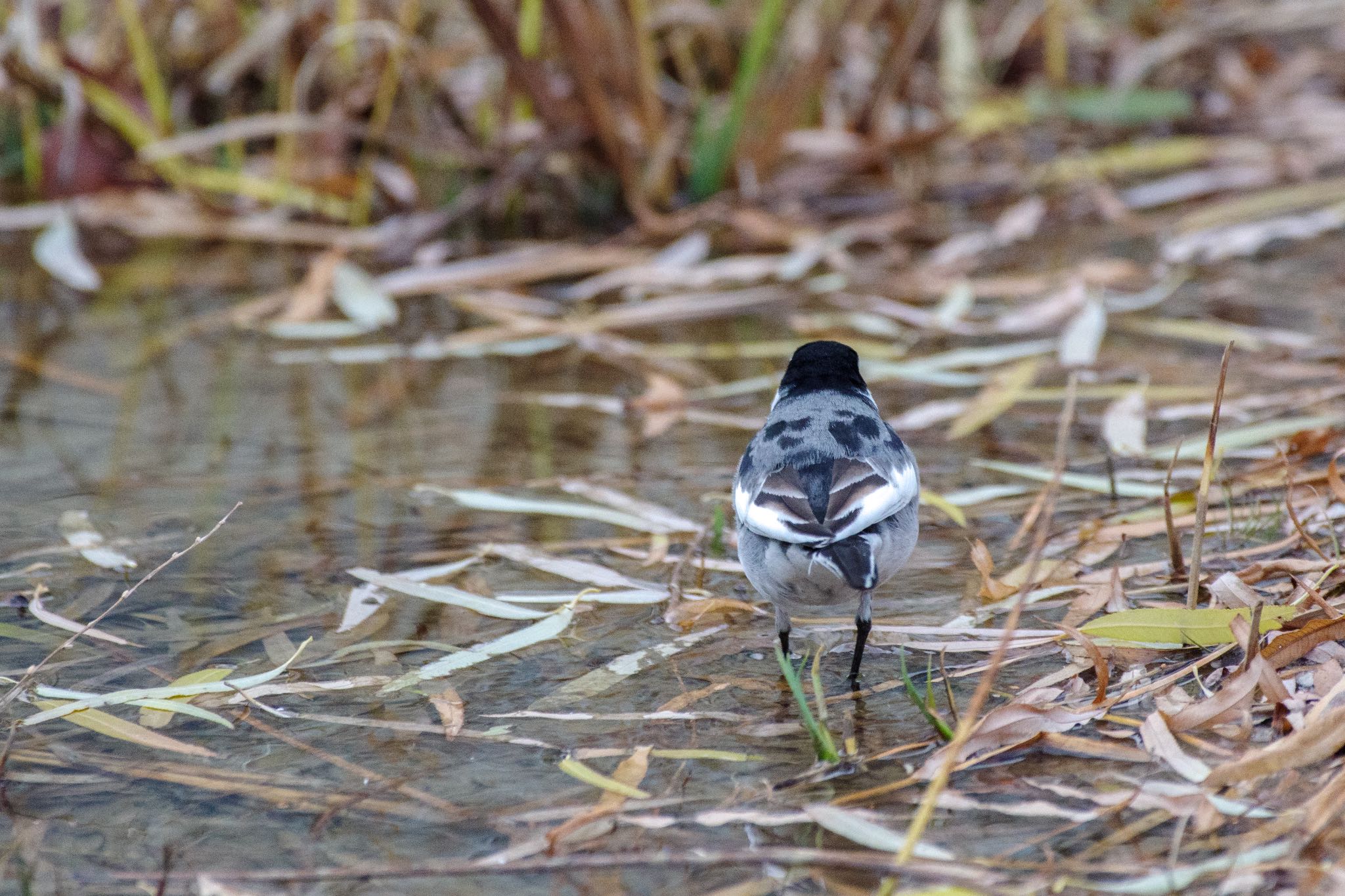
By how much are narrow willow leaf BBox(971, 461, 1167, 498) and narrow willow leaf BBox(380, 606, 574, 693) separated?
53.9 inches

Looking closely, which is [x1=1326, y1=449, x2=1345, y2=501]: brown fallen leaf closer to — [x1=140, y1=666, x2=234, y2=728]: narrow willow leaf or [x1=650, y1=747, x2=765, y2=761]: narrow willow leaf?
[x1=650, y1=747, x2=765, y2=761]: narrow willow leaf

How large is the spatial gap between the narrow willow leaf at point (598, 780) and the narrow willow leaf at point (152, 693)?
27.3 inches

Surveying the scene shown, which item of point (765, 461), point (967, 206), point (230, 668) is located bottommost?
point (967, 206)

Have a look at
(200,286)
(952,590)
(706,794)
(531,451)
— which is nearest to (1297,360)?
(952,590)

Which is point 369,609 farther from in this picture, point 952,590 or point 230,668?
point 952,590

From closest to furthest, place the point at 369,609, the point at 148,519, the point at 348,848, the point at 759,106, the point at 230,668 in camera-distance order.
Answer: the point at 348,848 → the point at 230,668 → the point at 369,609 → the point at 148,519 → the point at 759,106

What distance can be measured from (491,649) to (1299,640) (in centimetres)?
154

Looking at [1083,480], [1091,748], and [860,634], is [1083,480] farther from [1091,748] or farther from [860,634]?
[1091,748]

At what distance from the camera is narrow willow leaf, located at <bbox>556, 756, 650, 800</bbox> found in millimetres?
2314

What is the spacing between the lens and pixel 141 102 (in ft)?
21.0

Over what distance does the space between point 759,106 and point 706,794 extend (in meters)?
4.51

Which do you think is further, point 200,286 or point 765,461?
point 200,286

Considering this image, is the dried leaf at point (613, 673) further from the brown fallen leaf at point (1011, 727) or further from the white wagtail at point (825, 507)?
the brown fallen leaf at point (1011, 727)

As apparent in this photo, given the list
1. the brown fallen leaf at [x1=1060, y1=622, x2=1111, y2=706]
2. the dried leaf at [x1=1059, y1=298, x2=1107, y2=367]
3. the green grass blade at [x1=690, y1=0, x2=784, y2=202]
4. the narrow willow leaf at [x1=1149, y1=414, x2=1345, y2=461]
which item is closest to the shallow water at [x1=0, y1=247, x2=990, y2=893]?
the brown fallen leaf at [x1=1060, y1=622, x2=1111, y2=706]
